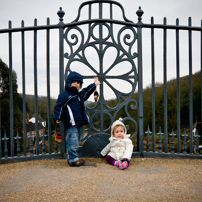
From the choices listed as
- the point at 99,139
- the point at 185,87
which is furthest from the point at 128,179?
the point at 185,87

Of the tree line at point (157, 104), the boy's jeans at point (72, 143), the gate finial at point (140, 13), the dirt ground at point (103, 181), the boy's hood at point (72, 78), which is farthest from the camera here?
the tree line at point (157, 104)

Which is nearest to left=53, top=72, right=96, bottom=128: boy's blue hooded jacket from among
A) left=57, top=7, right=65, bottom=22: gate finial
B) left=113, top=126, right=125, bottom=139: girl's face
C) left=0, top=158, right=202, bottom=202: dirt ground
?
left=113, top=126, right=125, bottom=139: girl's face

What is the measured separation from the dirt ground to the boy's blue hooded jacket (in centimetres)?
77

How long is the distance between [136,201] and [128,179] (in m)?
0.70

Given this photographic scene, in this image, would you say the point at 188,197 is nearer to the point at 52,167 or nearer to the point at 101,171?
the point at 101,171

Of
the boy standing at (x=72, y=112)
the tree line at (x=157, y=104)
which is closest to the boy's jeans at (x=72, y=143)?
the boy standing at (x=72, y=112)

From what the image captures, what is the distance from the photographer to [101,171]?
3.61m

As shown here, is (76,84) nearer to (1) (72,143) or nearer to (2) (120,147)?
(1) (72,143)

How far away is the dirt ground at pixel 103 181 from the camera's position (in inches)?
107

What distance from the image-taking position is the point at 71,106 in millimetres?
4008

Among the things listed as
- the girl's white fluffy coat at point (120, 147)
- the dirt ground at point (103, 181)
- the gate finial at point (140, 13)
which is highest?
the gate finial at point (140, 13)

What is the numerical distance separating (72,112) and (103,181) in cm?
131

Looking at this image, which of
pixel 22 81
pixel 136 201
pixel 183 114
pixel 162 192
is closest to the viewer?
pixel 136 201

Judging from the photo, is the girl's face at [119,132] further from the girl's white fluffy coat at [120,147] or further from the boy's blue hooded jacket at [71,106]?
the boy's blue hooded jacket at [71,106]
